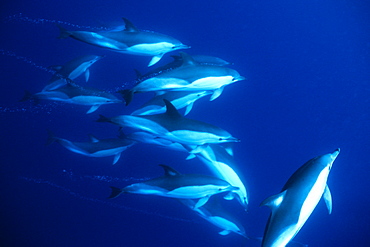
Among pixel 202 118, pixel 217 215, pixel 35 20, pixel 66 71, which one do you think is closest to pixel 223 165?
pixel 217 215

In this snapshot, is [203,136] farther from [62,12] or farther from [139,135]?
[62,12]

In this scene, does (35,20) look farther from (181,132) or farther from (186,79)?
(181,132)

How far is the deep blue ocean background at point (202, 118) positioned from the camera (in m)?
9.14

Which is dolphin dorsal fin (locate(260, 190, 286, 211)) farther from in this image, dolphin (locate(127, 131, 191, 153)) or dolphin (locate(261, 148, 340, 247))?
dolphin (locate(127, 131, 191, 153))

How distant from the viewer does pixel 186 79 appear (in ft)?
13.2

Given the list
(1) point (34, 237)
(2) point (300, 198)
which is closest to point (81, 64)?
(2) point (300, 198)

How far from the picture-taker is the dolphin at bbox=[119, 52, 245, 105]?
3.90 m

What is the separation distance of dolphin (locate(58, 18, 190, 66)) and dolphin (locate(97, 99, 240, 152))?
1.12m

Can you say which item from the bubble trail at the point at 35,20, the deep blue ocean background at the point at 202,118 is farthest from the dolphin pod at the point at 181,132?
the bubble trail at the point at 35,20

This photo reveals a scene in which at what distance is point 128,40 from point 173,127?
1539 mm

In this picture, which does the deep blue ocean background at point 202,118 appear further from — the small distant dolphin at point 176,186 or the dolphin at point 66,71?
the small distant dolphin at point 176,186

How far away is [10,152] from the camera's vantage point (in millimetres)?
9406

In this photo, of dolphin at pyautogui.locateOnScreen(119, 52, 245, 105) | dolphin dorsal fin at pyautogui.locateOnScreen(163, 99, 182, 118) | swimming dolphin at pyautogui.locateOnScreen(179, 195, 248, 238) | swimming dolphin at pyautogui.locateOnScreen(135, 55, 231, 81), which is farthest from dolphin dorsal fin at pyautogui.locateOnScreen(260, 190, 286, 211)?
swimming dolphin at pyautogui.locateOnScreen(179, 195, 248, 238)

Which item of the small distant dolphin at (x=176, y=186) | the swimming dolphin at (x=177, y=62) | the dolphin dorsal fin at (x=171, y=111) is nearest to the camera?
the dolphin dorsal fin at (x=171, y=111)
